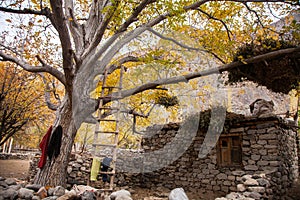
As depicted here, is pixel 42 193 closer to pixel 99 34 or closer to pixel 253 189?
pixel 99 34

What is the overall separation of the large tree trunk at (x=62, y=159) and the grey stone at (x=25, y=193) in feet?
2.94

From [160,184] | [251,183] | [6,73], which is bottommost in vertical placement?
[160,184]

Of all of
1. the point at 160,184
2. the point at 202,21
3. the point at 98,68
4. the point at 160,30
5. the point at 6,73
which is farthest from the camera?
the point at 160,184

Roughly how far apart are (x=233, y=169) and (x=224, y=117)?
1.41m

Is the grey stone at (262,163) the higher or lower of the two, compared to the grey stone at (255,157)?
lower

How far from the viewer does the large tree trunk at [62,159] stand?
154 inches

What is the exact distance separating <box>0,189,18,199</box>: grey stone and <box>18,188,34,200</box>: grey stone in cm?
6

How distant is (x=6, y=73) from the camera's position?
257 inches

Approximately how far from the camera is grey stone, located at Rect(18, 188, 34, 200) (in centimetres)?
291

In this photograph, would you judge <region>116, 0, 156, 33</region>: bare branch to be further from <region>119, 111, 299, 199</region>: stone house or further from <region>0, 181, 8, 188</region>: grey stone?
<region>119, 111, 299, 199</region>: stone house

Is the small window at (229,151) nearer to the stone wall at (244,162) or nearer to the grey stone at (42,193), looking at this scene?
the stone wall at (244,162)

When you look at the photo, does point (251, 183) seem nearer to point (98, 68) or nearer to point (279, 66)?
point (279, 66)

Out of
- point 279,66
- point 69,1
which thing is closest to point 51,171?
point 69,1

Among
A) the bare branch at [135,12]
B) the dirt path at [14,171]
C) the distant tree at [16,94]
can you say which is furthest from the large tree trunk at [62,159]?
the dirt path at [14,171]
